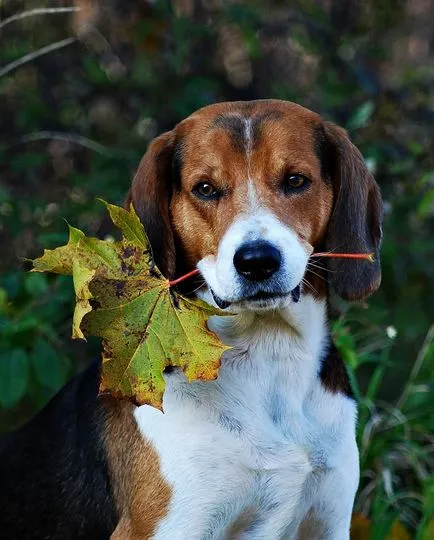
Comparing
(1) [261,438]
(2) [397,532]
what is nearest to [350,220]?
(1) [261,438]

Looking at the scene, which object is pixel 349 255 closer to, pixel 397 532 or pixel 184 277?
pixel 184 277

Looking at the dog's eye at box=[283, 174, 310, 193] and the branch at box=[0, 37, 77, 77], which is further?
the branch at box=[0, 37, 77, 77]

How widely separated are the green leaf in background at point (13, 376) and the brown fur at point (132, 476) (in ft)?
2.14

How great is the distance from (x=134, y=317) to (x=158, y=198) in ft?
1.83

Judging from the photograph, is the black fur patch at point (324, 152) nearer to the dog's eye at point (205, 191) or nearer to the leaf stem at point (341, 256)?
→ the leaf stem at point (341, 256)

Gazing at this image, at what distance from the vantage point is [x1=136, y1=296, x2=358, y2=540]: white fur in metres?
3.17

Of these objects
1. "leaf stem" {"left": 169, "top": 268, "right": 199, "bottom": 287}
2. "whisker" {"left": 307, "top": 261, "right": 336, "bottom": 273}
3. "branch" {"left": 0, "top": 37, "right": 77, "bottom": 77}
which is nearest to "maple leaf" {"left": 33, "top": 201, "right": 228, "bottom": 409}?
"leaf stem" {"left": 169, "top": 268, "right": 199, "bottom": 287}

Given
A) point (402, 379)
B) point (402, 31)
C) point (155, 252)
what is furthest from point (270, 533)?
point (402, 31)

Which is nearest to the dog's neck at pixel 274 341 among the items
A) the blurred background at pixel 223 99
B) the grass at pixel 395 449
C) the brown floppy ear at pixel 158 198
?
the brown floppy ear at pixel 158 198

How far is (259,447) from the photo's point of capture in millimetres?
3221

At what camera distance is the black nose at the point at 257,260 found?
2967mm

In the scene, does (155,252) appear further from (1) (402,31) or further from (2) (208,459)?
(1) (402,31)

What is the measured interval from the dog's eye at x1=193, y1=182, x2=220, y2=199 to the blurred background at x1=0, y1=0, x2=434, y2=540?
1.38 meters

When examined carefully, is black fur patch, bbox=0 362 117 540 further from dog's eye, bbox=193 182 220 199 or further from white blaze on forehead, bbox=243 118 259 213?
white blaze on forehead, bbox=243 118 259 213
